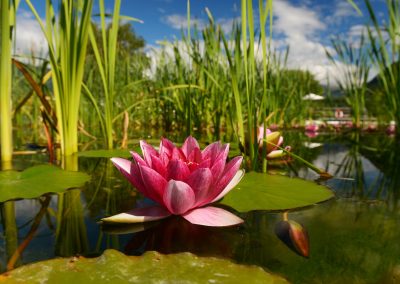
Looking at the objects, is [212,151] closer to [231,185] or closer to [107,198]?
[231,185]

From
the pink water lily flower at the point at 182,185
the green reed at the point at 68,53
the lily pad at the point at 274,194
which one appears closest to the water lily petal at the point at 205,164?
the pink water lily flower at the point at 182,185

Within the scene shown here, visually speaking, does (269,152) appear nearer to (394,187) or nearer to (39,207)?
(394,187)

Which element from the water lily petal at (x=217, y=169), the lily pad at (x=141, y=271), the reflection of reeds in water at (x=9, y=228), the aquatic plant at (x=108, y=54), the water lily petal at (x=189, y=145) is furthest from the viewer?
the aquatic plant at (x=108, y=54)

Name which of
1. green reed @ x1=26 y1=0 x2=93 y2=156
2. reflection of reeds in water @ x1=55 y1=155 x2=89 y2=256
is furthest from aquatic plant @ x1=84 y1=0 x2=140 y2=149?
reflection of reeds in water @ x1=55 y1=155 x2=89 y2=256

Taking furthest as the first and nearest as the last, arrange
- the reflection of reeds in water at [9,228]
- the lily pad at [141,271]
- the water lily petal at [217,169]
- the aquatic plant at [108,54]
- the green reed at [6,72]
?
the aquatic plant at [108,54], the green reed at [6,72], the water lily petal at [217,169], the reflection of reeds in water at [9,228], the lily pad at [141,271]

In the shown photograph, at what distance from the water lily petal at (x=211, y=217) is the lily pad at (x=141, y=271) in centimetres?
14

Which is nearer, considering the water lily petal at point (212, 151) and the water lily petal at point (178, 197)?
the water lily petal at point (178, 197)

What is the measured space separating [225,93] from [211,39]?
0.47m

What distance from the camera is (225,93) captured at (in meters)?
2.49

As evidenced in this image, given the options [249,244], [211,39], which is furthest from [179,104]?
[249,244]

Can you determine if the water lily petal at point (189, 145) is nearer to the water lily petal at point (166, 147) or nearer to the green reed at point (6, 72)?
the water lily petal at point (166, 147)

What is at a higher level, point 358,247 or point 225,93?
point 225,93

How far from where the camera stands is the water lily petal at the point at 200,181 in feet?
1.72

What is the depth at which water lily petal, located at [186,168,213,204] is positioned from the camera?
52cm
